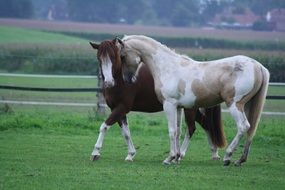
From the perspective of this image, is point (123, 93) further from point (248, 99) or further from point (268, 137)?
point (268, 137)

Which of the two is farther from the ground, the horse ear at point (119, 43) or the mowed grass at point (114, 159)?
the horse ear at point (119, 43)

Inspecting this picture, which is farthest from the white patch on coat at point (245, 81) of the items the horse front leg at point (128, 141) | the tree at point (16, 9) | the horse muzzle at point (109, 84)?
the tree at point (16, 9)

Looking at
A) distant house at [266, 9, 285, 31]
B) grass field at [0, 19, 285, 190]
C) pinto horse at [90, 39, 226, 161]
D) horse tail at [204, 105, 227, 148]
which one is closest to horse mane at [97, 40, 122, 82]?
pinto horse at [90, 39, 226, 161]

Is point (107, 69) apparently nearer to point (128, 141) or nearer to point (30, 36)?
point (128, 141)

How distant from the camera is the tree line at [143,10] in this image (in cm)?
8900

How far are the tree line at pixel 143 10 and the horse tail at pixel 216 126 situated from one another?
7258 centimetres

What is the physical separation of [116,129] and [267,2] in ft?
230

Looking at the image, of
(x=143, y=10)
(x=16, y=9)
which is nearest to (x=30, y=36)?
(x=16, y=9)

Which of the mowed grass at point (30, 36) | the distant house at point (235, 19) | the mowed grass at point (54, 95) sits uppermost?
the mowed grass at point (54, 95)

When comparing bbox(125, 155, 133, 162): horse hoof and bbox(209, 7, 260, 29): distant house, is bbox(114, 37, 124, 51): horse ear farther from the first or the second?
bbox(209, 7, 260, 29): distant house

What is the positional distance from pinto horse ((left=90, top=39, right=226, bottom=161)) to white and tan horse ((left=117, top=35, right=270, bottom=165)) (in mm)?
335

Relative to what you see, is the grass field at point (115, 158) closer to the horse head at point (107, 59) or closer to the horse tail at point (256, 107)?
the horse tail at point (256, 107)

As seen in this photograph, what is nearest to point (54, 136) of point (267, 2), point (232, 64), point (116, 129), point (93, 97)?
point (116, 129)

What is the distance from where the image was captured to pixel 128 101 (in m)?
13.1
